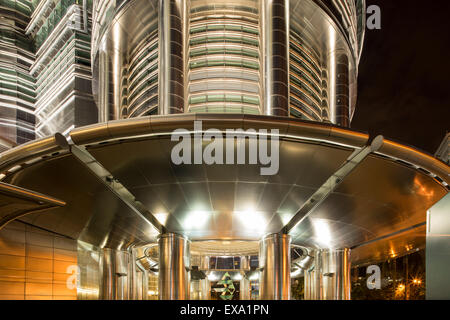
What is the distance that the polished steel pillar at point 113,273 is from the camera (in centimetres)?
2681

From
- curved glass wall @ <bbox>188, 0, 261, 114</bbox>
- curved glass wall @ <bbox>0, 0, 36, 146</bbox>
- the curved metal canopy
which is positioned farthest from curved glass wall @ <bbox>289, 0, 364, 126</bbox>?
curved glass wall @ <bbox>0, 0, 36, 146</bbox>

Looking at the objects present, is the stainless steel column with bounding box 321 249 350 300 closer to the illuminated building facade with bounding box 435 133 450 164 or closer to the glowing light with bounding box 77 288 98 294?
the glowing light with bounding box 77 288 98 294

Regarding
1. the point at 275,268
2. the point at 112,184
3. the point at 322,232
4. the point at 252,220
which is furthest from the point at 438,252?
the point at 322,232

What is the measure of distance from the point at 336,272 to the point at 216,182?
16.8 metres

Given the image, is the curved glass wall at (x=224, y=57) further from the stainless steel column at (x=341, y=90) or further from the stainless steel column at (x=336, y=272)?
the stainless steel column at (x=336, y=272)

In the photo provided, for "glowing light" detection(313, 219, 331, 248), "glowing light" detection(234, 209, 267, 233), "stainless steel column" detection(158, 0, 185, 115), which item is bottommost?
"glowing light" detection(313, 219, 331, 248)

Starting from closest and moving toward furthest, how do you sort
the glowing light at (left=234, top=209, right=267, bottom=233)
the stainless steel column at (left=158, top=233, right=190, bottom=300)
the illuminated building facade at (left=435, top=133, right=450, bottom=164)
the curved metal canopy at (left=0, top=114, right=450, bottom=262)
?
1. the curved metal canopy at (left=0, top=114, right=450, bottom=262)
2. the glowing light at (left=234, top=209, right=267, bottom=233)
3. the stainless steel column at (left=158, top=233, right=190, bottom=300)
4. the illuminated building facade at (left=435, top=133, right=450, bottom=164)

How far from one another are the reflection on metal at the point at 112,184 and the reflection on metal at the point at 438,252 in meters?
10.1

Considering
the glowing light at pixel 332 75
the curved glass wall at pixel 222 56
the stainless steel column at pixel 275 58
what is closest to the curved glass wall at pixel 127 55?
the curved glass wall at pixel 222 56

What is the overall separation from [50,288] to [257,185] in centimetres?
1495

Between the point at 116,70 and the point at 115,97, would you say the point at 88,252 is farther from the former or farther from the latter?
→ the point at 116,70

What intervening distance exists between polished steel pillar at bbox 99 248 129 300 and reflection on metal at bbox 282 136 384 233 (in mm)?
13677

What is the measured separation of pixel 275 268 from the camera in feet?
68.0

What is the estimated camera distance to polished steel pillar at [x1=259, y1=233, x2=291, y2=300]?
66.4 feet
